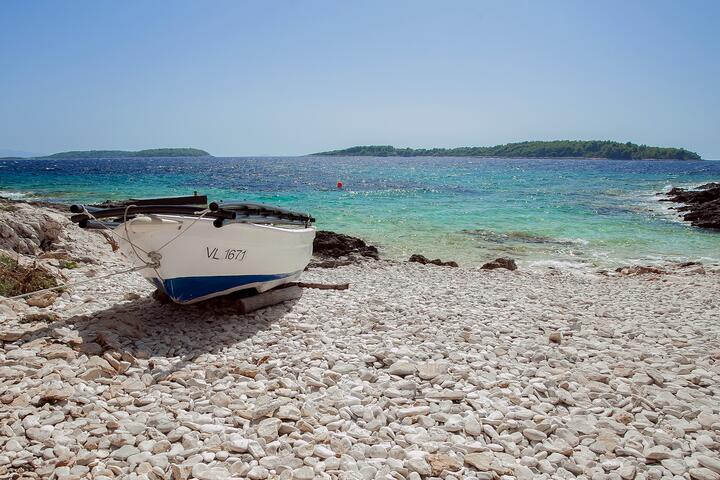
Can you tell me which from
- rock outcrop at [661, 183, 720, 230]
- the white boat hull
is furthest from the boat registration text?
rock outcrop at [661, 183, 720, 230]

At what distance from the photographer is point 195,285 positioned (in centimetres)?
669

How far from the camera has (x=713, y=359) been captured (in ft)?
18.4

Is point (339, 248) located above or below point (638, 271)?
above

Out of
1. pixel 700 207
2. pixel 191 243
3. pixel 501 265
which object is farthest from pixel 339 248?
pixel 700 207

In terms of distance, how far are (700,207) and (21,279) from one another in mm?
35189

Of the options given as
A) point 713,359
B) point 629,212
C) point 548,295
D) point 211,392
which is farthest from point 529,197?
point 211,392

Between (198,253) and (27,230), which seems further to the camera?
(27,230)

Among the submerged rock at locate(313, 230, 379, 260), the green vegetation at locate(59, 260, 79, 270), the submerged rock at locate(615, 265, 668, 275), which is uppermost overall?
the green vegetation at locate(59, 260, 79, 270)

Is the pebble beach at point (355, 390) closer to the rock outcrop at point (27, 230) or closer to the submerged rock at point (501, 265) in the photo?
the rock outcrop at point (27, 230)

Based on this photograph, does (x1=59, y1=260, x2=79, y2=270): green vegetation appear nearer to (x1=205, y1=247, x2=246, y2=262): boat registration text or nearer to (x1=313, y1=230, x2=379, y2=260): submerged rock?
(x1=205, y1=247, x2=246, y2=262): boat registration text

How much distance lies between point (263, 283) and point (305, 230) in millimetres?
1813

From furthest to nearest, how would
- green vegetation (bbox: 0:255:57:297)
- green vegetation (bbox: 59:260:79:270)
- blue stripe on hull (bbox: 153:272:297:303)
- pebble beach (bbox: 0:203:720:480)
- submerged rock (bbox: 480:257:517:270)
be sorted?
submerged rock (bbox: 480:257:517:270) < green vegetation (bbox: 59:260:79:270) < green vegetation (bbox: 0:255:57:297) < blue stripe on hull (bbox: 153:272:297:303) < pebble beach (bbox: 0:203:720:480)

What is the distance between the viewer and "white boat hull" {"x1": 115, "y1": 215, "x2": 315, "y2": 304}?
6.28m

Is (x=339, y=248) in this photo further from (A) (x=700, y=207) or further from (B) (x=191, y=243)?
(A) (x=700, y=207)
